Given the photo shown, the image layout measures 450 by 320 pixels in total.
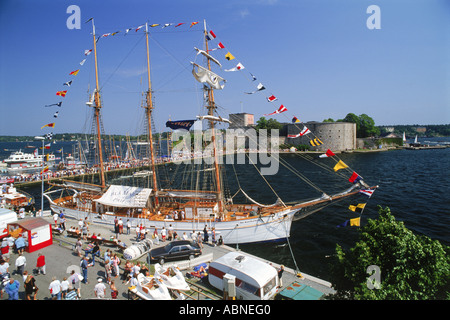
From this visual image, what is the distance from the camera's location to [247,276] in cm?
998

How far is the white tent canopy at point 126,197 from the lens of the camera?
2080cm

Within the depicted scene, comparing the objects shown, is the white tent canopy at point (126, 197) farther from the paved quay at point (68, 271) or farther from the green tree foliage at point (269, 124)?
the green tree foliage at point (269, 124)

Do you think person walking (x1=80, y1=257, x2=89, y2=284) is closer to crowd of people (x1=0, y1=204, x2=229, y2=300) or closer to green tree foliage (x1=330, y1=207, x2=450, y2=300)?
crowd of people (x1=0, y1=204, x2=229, y2=300)

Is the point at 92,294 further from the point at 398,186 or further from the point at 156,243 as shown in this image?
the point at 398,186

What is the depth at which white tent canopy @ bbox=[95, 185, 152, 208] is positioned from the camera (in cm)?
2080

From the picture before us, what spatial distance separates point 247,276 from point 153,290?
3.73 meters

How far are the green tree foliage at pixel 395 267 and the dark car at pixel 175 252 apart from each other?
7.62m

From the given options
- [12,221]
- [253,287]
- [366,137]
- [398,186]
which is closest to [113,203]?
[12,221]

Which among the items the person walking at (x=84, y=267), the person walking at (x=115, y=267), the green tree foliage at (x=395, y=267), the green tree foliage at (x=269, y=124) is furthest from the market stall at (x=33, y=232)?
the green tree foliage at (x=269, y=124)

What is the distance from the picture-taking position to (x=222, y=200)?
21.5 m

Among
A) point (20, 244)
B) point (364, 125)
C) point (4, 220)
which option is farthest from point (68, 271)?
point (364, 125)

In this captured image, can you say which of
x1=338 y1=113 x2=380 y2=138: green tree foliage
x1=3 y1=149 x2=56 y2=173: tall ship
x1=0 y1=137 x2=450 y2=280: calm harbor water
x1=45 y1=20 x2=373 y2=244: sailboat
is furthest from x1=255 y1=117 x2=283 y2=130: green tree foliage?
x1=45 y1=20 x2=373 y2=244: sailboat
